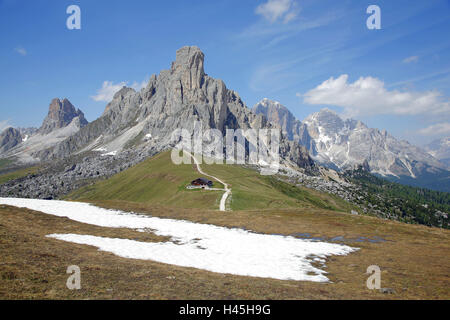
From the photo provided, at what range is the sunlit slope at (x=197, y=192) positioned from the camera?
3162 inches

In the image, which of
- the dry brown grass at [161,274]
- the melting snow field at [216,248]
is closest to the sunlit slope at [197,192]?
the melting snow field at [216,248]

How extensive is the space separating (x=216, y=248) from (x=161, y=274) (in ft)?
32.5

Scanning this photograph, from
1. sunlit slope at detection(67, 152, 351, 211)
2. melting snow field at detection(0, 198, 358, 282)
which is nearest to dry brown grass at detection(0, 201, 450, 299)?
melting snow field at detection(0, 198, 358, 282)

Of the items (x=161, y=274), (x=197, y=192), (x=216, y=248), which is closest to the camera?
(x=161, y=274)

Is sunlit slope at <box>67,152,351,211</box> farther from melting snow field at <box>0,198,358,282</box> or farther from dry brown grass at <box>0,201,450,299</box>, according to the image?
dry brown grass at <box>0,201,450,299</box>

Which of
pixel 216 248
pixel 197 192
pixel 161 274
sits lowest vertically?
pixel 216 248

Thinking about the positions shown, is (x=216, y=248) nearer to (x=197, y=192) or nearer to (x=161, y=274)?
(x=161, y=274)

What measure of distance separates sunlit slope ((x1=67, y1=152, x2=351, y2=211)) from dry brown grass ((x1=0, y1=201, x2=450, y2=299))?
4468 cm

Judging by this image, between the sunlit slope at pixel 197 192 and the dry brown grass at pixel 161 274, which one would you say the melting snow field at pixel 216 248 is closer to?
the dry brown grass at pixel 161 274

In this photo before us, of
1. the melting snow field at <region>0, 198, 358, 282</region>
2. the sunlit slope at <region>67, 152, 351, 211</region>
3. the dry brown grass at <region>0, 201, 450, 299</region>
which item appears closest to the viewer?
the dry brown grass at <region>0, 201, 450, 299</region>

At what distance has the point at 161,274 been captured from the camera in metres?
16.5

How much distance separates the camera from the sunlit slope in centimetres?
8031

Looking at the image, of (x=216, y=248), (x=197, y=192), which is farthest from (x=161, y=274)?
(x=197, y=192)
